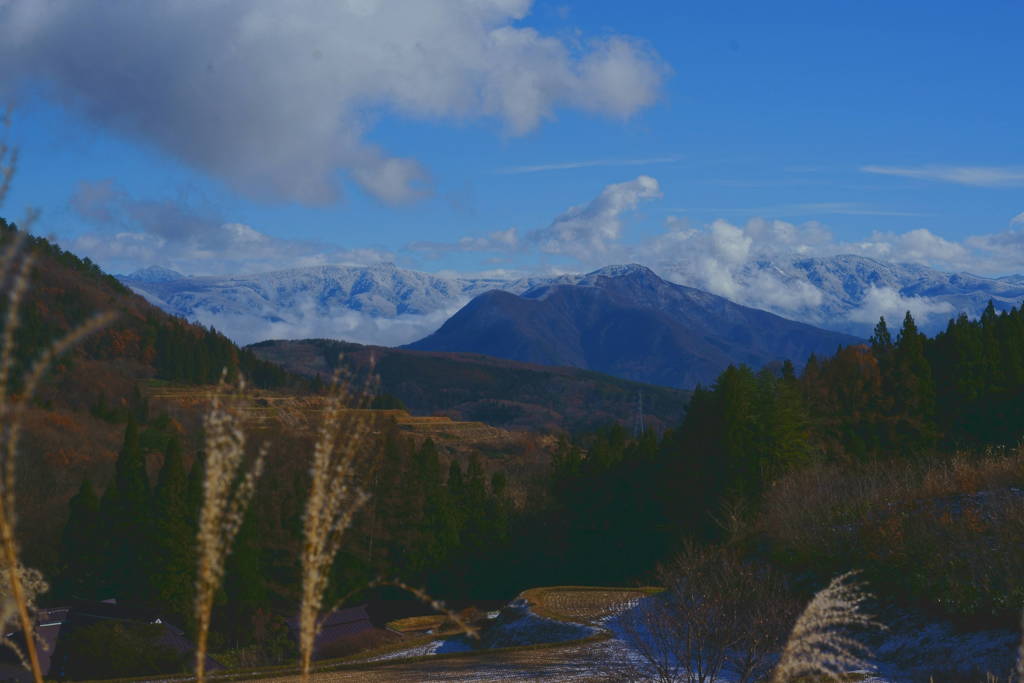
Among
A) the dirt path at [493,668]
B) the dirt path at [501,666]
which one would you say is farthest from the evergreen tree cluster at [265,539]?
the dirt path at [493,668]

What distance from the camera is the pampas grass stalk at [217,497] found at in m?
2.56

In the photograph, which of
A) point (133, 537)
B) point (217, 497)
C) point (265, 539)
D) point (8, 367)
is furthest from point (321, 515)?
point (265, 539)

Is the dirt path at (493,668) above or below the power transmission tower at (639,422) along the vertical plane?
below

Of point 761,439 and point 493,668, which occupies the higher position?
point 761,439

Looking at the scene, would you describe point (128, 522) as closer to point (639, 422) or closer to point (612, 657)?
point (612, 657)

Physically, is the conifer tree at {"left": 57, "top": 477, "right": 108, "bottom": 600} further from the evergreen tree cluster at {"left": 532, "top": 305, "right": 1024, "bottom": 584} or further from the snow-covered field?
the evergreen tree cluster at {"left": 532, "top": 305, "right": 1024, "bottom": 584}

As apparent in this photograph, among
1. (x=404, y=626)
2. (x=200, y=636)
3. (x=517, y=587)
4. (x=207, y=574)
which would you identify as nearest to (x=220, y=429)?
(x=207, y=574)

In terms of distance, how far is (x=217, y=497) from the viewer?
8.66 feet

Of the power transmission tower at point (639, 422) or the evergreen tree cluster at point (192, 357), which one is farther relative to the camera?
the evergreen tree cluster at point (192, 357)

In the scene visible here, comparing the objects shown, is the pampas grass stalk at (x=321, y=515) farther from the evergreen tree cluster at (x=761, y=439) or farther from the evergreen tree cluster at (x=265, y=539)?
the evergreen tree cluster at (x=761, y=439)

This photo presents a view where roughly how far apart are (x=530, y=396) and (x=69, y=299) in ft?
331

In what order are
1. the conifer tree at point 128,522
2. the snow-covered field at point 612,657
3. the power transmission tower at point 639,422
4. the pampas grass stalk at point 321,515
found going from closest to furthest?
the pampas grass stalk at point 321,515 < the snow-covered field at point 612,657 < the conifer tree at point 128,522 < the power transmission tower at point 639,422

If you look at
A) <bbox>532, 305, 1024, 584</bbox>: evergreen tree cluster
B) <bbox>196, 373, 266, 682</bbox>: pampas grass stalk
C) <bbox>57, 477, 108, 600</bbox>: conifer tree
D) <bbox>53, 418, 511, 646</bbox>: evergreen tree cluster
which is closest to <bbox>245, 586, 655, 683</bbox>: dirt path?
<bbox>53, 418, 511, 646</bbox>: evergreen tree cluster

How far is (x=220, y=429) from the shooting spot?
2.67m
